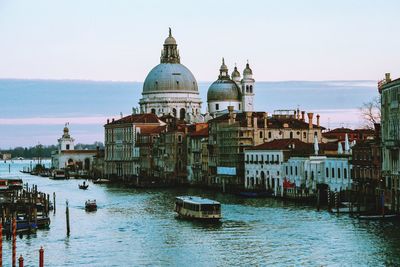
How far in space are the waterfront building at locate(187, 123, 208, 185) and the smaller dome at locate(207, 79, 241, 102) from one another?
60.8 ft

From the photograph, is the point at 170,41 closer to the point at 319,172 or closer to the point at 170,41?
the point at 170,41

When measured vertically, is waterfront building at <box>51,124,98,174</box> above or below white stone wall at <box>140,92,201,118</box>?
below

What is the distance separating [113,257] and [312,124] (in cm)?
4045

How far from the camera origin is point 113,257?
29.5 meters

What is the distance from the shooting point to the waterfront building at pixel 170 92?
359ft

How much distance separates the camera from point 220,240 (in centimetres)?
3328

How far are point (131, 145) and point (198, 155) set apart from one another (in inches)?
835

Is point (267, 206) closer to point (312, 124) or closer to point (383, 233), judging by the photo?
point (383, 233)

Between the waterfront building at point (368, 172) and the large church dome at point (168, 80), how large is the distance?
63425 millimetres

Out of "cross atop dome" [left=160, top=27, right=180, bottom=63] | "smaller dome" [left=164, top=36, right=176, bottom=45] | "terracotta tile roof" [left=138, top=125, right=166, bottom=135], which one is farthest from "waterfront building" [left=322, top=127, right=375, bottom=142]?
"smaller dome" [left=164, top=36, right=176, bottom=45]

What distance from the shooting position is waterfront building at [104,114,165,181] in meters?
92.8

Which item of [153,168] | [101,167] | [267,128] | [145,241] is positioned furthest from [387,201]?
[101,167]

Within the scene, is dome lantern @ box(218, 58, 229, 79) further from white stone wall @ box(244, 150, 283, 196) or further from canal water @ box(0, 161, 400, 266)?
canal water @ box(0, 161, 400, 266)

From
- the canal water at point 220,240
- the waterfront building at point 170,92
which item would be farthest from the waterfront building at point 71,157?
the canal water at point 220,240
